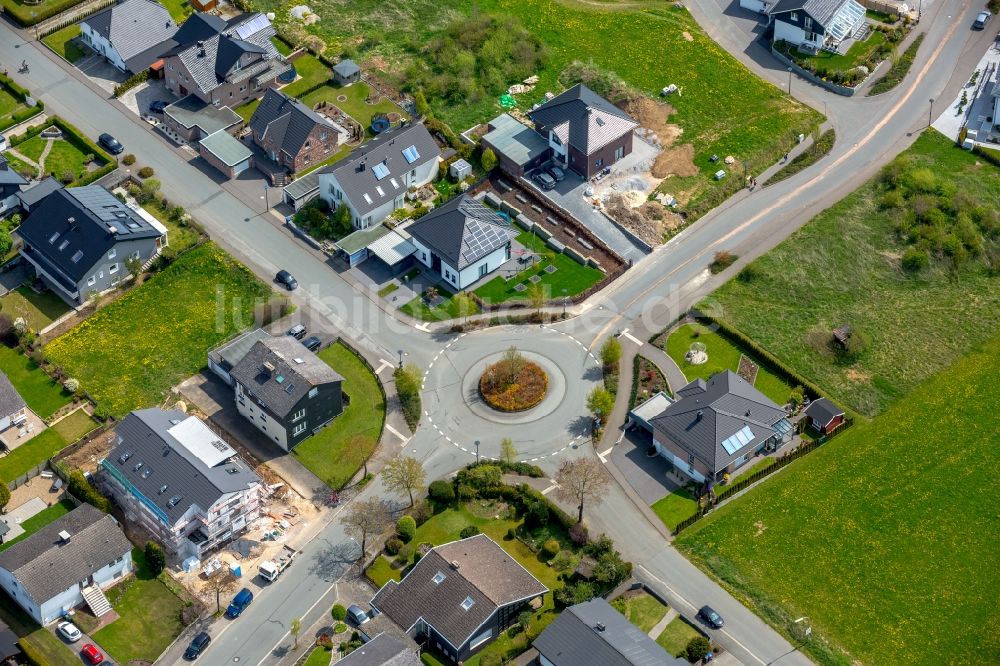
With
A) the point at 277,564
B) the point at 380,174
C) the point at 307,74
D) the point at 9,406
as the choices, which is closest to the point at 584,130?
the point at 380,174

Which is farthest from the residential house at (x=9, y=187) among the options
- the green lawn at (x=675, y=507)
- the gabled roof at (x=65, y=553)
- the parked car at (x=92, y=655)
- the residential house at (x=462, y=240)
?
the green lawn at (x=675, y=507)

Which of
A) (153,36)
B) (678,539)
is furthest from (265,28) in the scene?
(678,539)

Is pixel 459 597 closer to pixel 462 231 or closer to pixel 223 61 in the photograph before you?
pixel 462 231

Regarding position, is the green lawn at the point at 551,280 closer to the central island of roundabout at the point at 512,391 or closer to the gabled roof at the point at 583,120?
the central island of roundabout at the point at 512,391

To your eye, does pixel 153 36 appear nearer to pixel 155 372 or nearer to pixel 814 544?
pixel 155 372

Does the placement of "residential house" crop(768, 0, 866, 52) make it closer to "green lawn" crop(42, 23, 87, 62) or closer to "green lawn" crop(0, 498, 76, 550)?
"green lawn" crop(42, 23, 87, 62)

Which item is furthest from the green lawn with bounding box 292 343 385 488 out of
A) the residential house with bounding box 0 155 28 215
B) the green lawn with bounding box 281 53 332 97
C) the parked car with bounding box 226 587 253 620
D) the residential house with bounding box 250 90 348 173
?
the green lawn with bounding box 281 53 332 97
